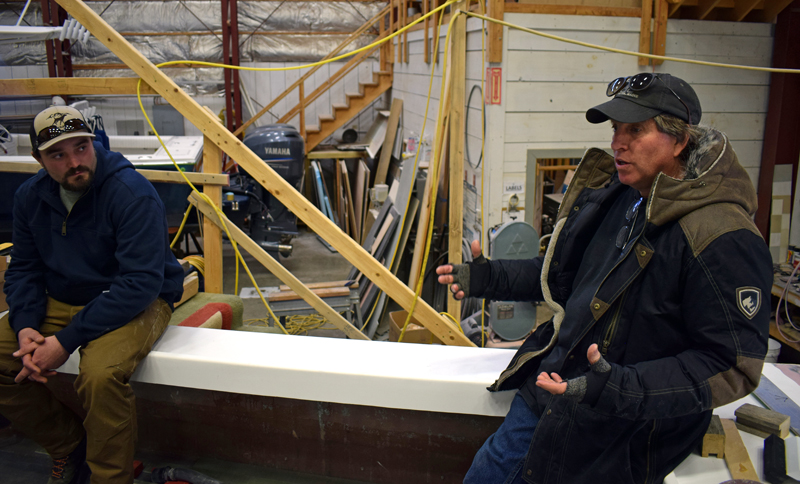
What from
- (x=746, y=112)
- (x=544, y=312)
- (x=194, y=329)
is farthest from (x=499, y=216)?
(x=194, y=329)

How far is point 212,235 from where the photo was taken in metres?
3.25

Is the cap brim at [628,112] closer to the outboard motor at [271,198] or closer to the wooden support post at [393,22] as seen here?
the outboard motor at [271,198]

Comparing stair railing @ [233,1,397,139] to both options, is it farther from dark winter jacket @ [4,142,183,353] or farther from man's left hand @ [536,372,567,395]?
man's left hand @ [536,372,567,395]

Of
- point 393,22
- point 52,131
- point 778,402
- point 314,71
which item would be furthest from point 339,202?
point 778,402

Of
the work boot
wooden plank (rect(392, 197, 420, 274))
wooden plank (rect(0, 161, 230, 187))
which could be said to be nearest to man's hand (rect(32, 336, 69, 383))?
the work boot

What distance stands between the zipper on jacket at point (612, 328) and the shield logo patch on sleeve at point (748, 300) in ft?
0.84

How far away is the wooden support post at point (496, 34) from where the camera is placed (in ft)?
14.2

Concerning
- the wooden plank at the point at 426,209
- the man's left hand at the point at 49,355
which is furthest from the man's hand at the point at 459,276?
the wooden plank at the point at 426,209

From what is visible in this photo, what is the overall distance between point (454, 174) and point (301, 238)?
5364 millimetres

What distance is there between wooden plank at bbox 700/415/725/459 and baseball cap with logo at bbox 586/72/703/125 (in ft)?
2.95

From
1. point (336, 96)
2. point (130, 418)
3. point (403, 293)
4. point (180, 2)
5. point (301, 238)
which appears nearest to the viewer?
point (130, 418)

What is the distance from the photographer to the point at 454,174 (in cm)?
348

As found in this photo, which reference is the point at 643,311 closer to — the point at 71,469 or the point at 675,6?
the point at 71,469

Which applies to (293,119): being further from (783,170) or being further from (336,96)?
(783,170)
